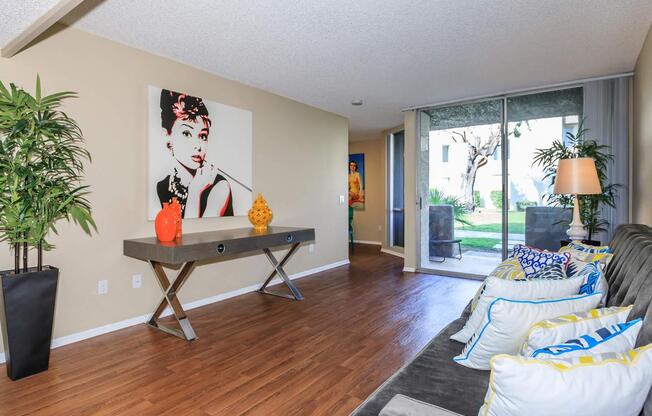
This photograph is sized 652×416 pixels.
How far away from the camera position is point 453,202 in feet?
16.8

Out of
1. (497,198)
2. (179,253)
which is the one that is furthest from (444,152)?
(179,253)

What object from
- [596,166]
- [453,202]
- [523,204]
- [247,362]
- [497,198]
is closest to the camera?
[247,362]

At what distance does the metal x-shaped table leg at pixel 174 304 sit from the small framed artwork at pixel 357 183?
554 cm

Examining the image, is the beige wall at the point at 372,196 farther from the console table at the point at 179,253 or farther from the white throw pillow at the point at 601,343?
the white throw pillow at the point at 601,343

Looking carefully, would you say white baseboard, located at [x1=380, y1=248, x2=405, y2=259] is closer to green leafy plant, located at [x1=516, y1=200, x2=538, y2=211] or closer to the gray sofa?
green leafy plant, located at [x1=516, y1=200, x2=538, y2=211]

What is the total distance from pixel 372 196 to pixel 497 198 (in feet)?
11.7

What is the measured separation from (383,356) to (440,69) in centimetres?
282

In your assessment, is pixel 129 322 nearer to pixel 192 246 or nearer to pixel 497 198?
pixel 192 246

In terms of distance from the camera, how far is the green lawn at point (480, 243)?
15.9 feet

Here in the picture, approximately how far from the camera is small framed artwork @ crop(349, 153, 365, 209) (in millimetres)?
8219

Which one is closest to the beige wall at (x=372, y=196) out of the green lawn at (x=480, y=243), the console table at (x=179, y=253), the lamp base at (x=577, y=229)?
the green lawn at (x=480, y=243)

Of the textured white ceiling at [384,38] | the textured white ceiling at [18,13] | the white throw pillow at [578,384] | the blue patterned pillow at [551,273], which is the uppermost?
the textured white ceiling at [384,38]

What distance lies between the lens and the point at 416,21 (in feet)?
8.97

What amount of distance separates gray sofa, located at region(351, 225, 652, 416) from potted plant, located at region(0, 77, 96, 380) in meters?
2.18
